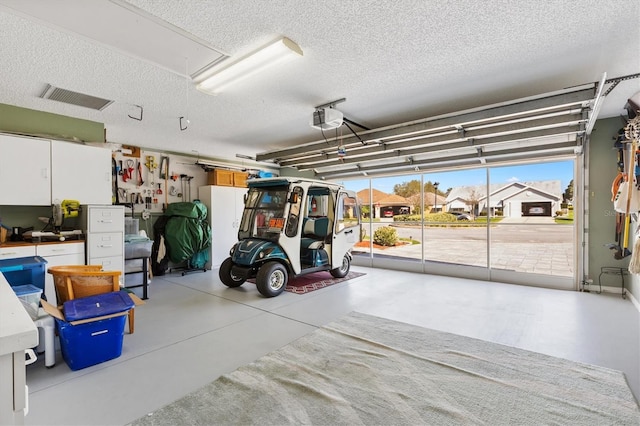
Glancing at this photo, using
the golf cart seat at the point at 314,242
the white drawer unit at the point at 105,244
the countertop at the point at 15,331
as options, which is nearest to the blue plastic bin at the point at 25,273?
the white drawer unit at the point at 105,244

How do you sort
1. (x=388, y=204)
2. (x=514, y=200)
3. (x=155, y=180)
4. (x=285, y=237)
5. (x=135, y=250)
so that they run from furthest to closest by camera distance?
(x=388, y=204), (x=514, y=200), (x=155, y=180), (x=285, y=237), (x=135, y=250)

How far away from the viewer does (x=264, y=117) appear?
4.39 metres

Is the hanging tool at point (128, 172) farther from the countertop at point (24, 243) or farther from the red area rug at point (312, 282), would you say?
the red area rug at point (312, 282)

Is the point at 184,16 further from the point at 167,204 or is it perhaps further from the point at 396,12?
the point at 167,204

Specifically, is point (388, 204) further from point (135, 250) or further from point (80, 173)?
point (80, 173)

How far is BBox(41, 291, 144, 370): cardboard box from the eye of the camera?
7.82 ft

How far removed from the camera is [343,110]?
13.5ft

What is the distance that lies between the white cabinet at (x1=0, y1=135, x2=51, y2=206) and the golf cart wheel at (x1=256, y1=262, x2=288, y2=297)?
9.98 feet

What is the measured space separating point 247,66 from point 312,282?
12.5 feet

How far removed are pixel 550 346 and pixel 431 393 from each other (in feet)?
5.20

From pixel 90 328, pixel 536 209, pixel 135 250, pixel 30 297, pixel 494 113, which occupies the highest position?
pixel 494 113

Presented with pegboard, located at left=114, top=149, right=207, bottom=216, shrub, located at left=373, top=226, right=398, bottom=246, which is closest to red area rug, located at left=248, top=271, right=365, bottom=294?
pegboard, located at left=114, top=149, right=207, bottom=216

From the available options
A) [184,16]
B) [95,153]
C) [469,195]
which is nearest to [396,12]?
[184,16]

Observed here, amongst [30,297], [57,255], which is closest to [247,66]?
[30,297]
